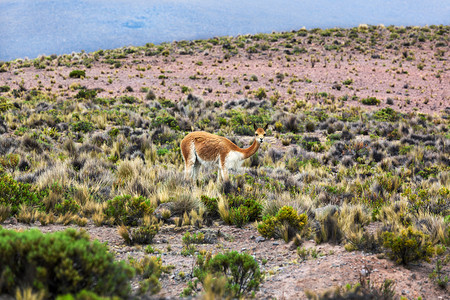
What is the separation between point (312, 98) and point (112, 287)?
2396 centimetres

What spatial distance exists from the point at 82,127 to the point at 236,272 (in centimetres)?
1176

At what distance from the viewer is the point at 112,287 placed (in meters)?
2.43

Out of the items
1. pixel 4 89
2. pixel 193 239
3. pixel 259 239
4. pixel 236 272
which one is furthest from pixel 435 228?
pixel 4 89

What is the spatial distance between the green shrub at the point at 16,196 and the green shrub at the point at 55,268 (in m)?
3.26

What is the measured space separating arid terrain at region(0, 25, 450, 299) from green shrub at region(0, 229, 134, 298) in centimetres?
9

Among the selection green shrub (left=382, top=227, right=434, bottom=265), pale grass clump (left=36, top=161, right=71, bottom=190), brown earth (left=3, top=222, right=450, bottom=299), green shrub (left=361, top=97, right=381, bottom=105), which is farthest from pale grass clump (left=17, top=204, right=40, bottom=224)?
green shrub (left=361, top=97, right=381, bottom=105)

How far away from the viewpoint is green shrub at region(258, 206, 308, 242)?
16.3 ft

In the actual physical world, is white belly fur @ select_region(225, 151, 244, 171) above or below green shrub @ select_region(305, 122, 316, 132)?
above

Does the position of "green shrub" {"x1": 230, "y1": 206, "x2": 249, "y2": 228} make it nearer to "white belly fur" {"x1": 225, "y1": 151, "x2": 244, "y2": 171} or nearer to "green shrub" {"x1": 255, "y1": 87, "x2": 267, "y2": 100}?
"white belly fur" {"x1": 225, "y1": 151, "x2": 244, "y2": 171}

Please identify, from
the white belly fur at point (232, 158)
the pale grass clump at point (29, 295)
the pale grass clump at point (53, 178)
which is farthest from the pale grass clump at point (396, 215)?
the pale grass clump at point (53, 178)

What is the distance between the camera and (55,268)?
7.50 ft

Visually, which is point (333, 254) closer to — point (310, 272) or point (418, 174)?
point (310, 272)

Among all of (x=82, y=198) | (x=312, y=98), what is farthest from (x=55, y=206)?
(x=312, y=98)

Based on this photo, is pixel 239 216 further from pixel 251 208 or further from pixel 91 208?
pixel 91 208
